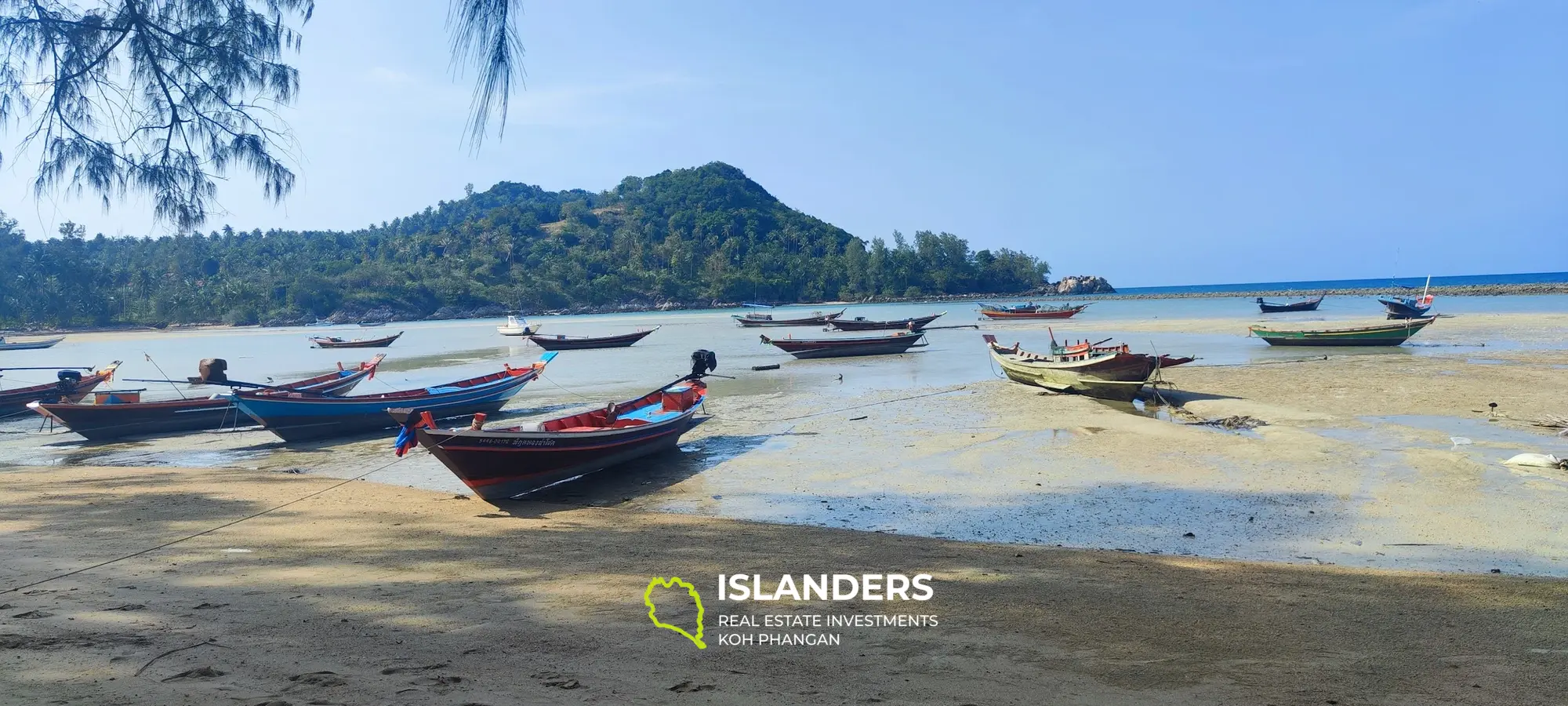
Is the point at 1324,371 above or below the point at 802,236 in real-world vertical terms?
below

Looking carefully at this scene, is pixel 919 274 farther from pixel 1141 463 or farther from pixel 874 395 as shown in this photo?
pixel 1141 463

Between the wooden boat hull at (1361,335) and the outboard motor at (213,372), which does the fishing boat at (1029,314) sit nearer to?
the wooden boat hull at (1361,335)

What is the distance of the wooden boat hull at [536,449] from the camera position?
8.85 m

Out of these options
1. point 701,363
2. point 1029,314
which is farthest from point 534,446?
point 1029,314

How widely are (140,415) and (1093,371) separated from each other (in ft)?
58.8

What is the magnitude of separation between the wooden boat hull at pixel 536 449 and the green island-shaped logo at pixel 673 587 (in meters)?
3.99

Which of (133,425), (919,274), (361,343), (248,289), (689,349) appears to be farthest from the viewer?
(919,274)

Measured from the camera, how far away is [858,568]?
20.0ft

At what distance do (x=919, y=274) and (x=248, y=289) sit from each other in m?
87.3

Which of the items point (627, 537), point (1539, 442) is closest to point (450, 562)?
point (627, 537)

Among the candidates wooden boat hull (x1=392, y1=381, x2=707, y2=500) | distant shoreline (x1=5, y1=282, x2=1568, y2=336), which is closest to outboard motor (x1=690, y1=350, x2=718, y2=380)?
wooden boat hull (x1=392, y1=381, x2=707, y2=500)

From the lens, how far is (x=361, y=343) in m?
43.4

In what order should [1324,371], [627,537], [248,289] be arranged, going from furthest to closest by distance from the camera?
1. [248,289]
2. [1324,371]
3. [627,537]

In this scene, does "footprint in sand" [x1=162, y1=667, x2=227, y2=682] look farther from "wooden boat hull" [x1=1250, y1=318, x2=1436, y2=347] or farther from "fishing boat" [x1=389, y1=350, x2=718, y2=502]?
"wooden boat hull" [x1=1250, y1=318, x2=1436, y2=347]
